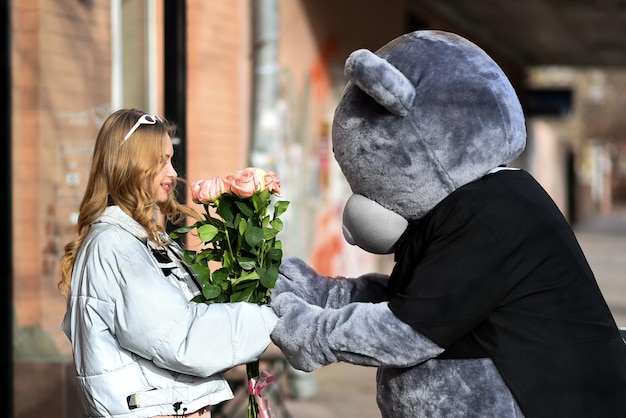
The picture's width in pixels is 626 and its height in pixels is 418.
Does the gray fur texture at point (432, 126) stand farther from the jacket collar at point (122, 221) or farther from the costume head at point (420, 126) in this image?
the jacket collar at point (122, 221)

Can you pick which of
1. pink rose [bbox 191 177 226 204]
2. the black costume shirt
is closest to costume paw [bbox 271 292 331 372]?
the black costume shirt

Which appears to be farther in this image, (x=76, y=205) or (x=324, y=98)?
(x=324, y=98)

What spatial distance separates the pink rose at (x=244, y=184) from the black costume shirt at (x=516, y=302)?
0.50 m

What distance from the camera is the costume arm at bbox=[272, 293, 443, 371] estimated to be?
8.64 ft

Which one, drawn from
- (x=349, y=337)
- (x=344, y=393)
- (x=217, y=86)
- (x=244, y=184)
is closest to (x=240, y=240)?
(x=244, y=184)

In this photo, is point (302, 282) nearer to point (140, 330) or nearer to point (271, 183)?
point (271, 183)

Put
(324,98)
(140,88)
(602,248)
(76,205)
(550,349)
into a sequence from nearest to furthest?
(550,349)
(76,205)
(140,88)
(324,98)
(602,248)

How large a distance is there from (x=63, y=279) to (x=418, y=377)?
3.58 feet

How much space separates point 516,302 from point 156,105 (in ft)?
14.0

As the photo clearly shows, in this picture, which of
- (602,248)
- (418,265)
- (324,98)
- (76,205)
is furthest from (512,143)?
(602,248)

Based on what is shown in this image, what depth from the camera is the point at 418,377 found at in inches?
108

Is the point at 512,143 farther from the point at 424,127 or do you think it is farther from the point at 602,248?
the point at 602,248

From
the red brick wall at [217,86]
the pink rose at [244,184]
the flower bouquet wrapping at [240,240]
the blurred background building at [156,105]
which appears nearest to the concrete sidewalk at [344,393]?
the blurred background building at [156,105]

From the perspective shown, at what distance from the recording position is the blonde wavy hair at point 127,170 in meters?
2.84
